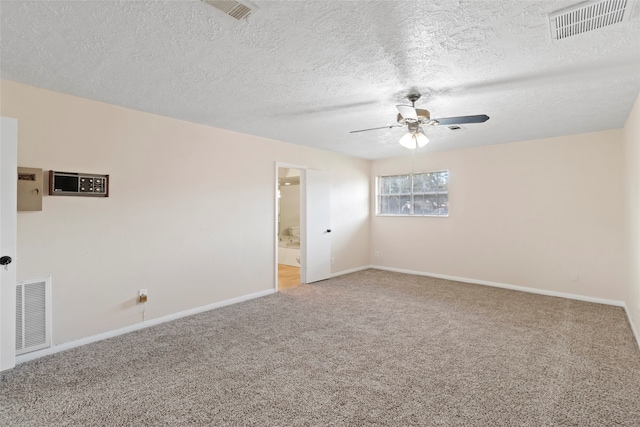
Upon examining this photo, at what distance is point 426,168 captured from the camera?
6.36 metres

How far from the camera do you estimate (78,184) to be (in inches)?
126

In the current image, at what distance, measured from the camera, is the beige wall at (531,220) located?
4.52 meters

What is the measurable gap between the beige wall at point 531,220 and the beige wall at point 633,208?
49 centimetres

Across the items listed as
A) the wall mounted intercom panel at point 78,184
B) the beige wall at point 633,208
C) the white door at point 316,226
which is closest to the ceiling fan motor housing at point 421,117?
the beige wall at point 633,208

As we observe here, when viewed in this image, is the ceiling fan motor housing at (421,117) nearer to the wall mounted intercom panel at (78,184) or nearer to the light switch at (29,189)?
the wall mounted intercom panel at (78,184)

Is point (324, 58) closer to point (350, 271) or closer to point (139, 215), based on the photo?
point (139, 215)

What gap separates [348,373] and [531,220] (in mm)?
4154

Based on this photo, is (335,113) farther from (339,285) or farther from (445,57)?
(339,285)

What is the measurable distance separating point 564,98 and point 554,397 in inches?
106

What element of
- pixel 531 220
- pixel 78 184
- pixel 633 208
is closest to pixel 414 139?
pixel 633 208

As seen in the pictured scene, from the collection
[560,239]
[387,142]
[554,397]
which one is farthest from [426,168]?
[554,397]

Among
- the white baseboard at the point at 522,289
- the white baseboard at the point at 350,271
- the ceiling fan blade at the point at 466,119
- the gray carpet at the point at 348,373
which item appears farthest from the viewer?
the white baseboard at the point at 350,271

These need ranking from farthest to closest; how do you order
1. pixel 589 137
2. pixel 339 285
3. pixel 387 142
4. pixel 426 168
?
pixel 426 168
pixel 339 285
pixel 387 142
pixel 589 137

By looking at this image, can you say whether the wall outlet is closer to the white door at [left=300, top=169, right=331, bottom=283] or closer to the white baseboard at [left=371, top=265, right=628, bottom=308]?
the white door at [left=300, top=169, right=331, bottom=283]
